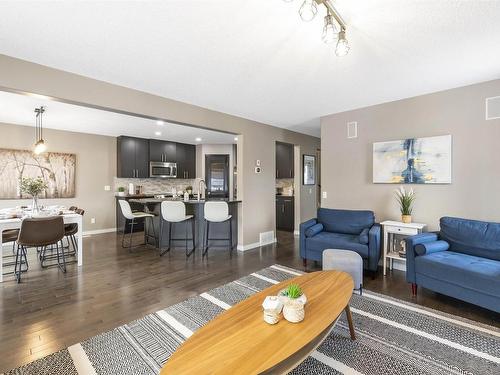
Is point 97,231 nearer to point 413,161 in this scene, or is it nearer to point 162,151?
point 162,151

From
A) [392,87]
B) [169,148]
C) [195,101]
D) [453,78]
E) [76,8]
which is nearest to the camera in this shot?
[76,8]

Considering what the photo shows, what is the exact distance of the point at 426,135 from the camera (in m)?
3.67

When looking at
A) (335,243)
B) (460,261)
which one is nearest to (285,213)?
(335,243)

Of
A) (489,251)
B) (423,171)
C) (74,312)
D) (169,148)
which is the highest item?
(169,148)

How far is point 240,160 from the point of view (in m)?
4.97

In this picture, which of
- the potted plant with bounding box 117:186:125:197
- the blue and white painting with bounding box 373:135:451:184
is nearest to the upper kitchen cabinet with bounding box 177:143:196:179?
the potted plant with bounding box 117:186:125:197

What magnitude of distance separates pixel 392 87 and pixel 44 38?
3877 mm

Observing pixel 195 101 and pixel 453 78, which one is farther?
pixel 195 101

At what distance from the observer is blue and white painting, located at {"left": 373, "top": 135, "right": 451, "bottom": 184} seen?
350 centimetres

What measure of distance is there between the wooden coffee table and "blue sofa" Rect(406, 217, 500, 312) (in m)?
1.55

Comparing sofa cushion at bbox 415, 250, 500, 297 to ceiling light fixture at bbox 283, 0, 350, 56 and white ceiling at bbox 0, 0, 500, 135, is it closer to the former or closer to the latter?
white ceiling at bbox 0, 0, 500, 135

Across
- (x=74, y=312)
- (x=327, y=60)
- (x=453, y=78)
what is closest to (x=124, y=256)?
(x=74, y=312)

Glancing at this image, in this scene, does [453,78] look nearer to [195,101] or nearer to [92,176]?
[195,101]

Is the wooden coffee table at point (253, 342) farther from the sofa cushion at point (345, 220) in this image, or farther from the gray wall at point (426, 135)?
the gray wall at point (426, 135)
